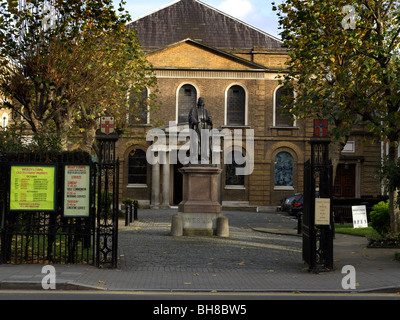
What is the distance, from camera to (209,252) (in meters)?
13.5

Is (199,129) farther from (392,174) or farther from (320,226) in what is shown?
(320,226)

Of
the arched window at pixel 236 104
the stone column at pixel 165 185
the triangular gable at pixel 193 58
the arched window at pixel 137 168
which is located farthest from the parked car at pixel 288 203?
the triangular gable at pixel 193 58

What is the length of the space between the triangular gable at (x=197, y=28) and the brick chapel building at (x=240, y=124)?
2.64 m

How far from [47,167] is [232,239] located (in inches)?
293

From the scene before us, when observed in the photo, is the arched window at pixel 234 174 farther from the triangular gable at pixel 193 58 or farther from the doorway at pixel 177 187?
the triangular gable at pixel 193 58

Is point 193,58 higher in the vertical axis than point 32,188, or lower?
higher

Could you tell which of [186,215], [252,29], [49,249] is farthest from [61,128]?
[252,29]

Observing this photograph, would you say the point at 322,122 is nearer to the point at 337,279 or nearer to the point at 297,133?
the point at 337,279

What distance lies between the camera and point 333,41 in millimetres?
16125

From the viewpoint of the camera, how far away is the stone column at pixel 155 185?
121ft

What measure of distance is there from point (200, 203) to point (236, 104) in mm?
23210

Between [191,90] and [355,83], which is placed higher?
[191,90]

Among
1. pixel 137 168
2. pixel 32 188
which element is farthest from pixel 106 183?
pixel 137 168

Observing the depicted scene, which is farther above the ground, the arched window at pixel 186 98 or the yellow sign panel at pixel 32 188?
the arched window at pixel 186 98
